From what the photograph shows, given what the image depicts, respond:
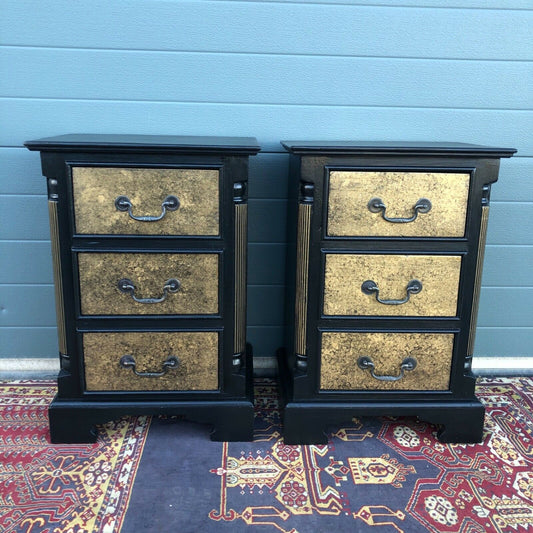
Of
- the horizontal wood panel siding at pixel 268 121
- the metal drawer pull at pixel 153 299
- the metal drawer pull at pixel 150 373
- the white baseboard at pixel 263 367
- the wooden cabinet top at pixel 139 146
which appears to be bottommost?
the white baseboard at pixel 263 367

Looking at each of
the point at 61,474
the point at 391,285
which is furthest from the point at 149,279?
the point at 391,285

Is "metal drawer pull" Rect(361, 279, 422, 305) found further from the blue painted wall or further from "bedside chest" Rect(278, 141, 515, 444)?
the blue painted wall

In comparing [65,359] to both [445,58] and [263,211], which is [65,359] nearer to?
[263,211]

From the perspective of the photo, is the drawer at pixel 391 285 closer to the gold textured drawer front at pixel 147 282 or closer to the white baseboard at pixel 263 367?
the gold textured drawer front at pixel 147 282

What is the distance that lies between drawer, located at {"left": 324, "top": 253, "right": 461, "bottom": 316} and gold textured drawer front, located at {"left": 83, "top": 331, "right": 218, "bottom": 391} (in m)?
0.41

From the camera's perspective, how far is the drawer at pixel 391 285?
157cm

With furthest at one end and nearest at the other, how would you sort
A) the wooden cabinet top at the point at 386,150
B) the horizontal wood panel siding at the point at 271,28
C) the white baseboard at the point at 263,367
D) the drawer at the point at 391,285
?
the white baseboard at the point at 263,367 → the horizontal wood panel siding at the point at 271,28 → the drawer at the point at 391,285 → the wooden cabinet top at the point at 386,150

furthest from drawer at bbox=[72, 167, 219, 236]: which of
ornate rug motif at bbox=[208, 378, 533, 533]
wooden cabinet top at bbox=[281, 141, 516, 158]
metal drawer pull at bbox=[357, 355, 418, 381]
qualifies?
ornate rug motif at bbox=[208, 378, 533, 533]

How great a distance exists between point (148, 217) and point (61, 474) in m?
0.78

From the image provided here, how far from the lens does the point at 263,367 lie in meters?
2.14

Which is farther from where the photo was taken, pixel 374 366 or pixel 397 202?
pixel 374 366

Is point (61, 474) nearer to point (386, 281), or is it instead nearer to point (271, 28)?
point (386, 281)

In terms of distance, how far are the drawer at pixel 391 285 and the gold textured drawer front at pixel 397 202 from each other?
82 mm

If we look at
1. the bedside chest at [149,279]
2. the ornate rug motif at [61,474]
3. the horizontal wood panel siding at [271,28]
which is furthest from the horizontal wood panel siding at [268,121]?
the ornate rug motif at [61,474]
